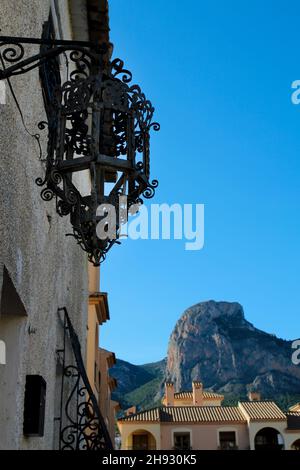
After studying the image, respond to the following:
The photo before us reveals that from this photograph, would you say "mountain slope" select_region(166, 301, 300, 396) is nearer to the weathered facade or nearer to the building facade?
Result: the building facade

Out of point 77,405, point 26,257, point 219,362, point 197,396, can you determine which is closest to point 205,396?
point 197,396

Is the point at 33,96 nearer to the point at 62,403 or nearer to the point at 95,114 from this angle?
the point at 95,114

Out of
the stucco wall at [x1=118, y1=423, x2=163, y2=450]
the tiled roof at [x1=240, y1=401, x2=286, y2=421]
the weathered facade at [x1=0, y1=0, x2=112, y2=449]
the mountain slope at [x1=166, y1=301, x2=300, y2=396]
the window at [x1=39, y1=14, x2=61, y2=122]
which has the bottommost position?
the stucco wall at [x1=118, y1=423, x2=163, y2=450]

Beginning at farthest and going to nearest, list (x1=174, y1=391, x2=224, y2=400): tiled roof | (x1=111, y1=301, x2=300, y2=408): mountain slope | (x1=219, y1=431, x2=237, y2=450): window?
(x1=111, y1=301, x2=300, y2=408): mountain slope → (x1=174, y1=391, x2=224, y2=400): tiled roof → (x1=219, y1=431, x2=237, y2=450): window

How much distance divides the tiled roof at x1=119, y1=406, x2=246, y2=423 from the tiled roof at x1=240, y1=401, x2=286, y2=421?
2.43 ft

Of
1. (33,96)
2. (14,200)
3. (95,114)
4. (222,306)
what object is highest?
(222,306)

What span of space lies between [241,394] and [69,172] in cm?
8946

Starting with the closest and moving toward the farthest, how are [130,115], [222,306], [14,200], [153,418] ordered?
[130,115] < [14,200] < [153,418] < [222,306]

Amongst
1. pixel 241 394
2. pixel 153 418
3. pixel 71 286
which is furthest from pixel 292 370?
pixel 71 286

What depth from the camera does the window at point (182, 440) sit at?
140 feet

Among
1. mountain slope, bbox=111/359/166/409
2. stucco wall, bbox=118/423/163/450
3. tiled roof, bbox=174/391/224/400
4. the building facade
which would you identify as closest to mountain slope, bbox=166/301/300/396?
mountain slope, bbox=111/359/166/409

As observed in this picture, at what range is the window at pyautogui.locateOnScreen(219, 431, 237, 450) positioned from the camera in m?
42.7

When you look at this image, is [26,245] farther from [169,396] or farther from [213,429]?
[169,396]
